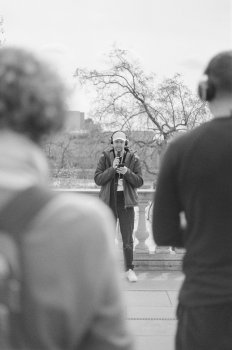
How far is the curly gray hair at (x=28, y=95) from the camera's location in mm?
1424

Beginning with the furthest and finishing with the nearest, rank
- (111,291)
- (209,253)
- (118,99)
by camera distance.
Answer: (118,99)
(209,253)
(111,291)

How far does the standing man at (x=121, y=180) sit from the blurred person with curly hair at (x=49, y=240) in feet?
20.5

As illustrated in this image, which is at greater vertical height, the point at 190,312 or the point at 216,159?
the point at 216,159

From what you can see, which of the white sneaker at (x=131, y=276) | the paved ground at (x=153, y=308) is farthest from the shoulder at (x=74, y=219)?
the white sneaker at (x=131, y=276)

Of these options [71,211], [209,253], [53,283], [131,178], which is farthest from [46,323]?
[131,178]

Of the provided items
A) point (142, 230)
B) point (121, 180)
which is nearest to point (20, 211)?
point (121, 180)

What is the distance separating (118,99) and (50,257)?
110ft

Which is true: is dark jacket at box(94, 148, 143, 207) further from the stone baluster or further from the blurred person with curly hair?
the blurred person with curly hair

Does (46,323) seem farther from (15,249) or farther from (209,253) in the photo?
(209,253)

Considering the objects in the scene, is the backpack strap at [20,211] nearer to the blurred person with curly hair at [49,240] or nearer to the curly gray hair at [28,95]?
the blurred person with curly hair at [49,240]

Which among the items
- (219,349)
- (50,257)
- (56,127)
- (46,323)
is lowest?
(219,349)

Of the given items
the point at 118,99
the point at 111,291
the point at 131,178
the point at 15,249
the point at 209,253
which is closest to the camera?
the point at 15,249

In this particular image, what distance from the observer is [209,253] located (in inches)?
102

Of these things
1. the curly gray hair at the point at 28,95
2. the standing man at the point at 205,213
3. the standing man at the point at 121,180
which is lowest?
the standing man at the point at 121,180
